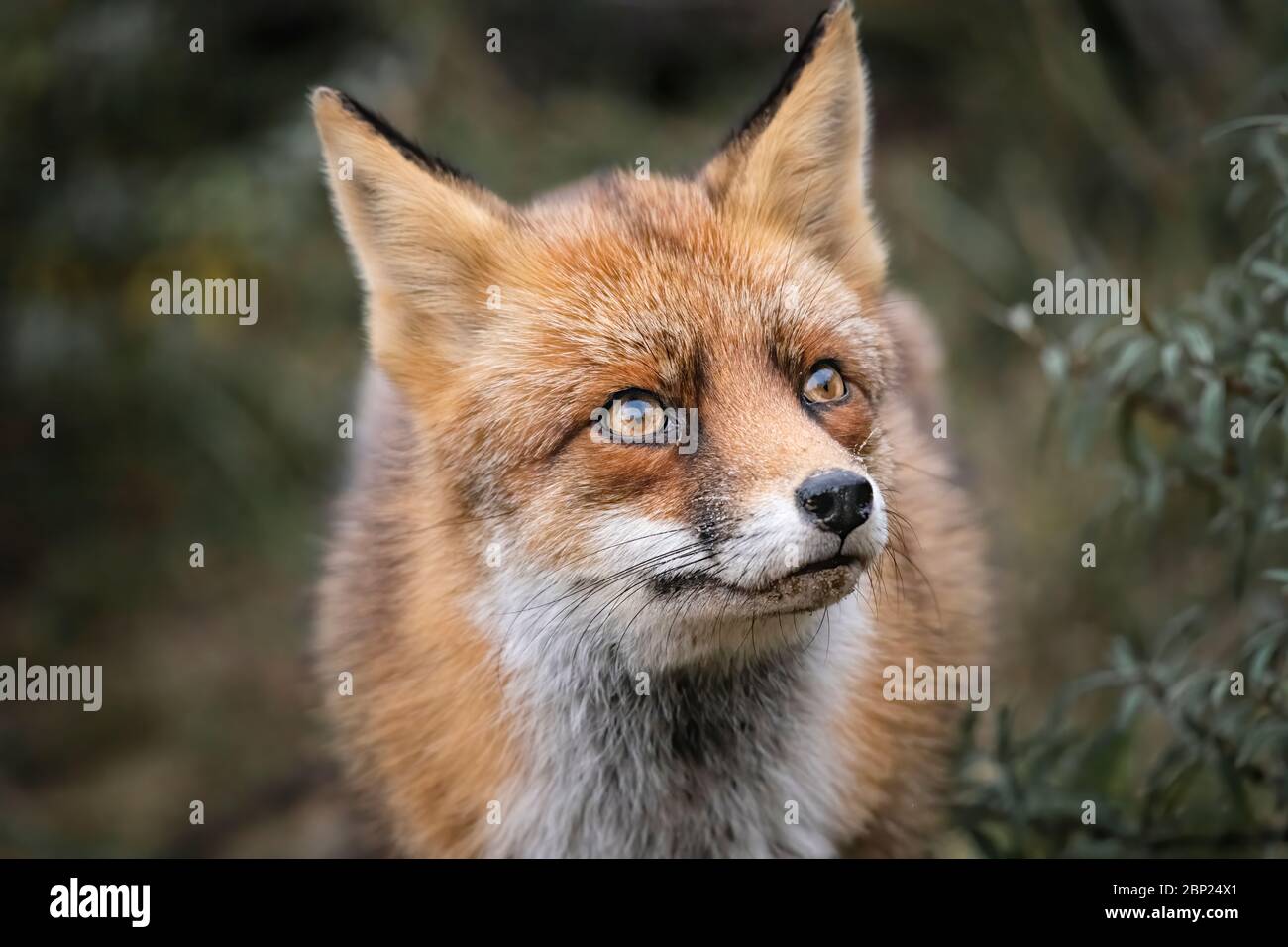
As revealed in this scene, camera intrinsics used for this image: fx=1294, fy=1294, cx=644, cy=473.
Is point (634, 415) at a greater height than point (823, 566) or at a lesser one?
greater

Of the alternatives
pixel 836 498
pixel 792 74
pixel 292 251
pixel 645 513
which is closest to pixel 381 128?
pixel 792 74

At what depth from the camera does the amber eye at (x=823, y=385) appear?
10.8 feet

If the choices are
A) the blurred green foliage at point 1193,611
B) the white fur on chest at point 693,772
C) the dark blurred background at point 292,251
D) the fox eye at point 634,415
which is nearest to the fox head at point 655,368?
the fox eye at point 634,415

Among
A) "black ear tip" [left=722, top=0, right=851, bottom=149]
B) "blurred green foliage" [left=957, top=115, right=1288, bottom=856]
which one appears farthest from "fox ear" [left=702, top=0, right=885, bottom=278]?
"blurred green foliage" [left=957, top=115, right=1288, bottom=856]

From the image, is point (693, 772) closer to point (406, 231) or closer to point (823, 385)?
point (823, 385)

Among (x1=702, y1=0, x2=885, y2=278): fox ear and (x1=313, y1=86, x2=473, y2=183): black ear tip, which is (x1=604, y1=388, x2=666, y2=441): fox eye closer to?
(x1=702, y1=0, x2=885, y2=278): fox ear

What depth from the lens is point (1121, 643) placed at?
393cm

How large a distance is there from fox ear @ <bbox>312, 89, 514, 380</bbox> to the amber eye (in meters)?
0.91

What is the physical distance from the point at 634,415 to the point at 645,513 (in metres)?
0.25

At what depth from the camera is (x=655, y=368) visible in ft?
10.4

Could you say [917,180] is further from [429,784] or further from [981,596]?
[429,784]

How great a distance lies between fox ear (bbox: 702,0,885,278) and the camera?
350 centimetres

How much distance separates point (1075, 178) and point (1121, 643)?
158 inches
